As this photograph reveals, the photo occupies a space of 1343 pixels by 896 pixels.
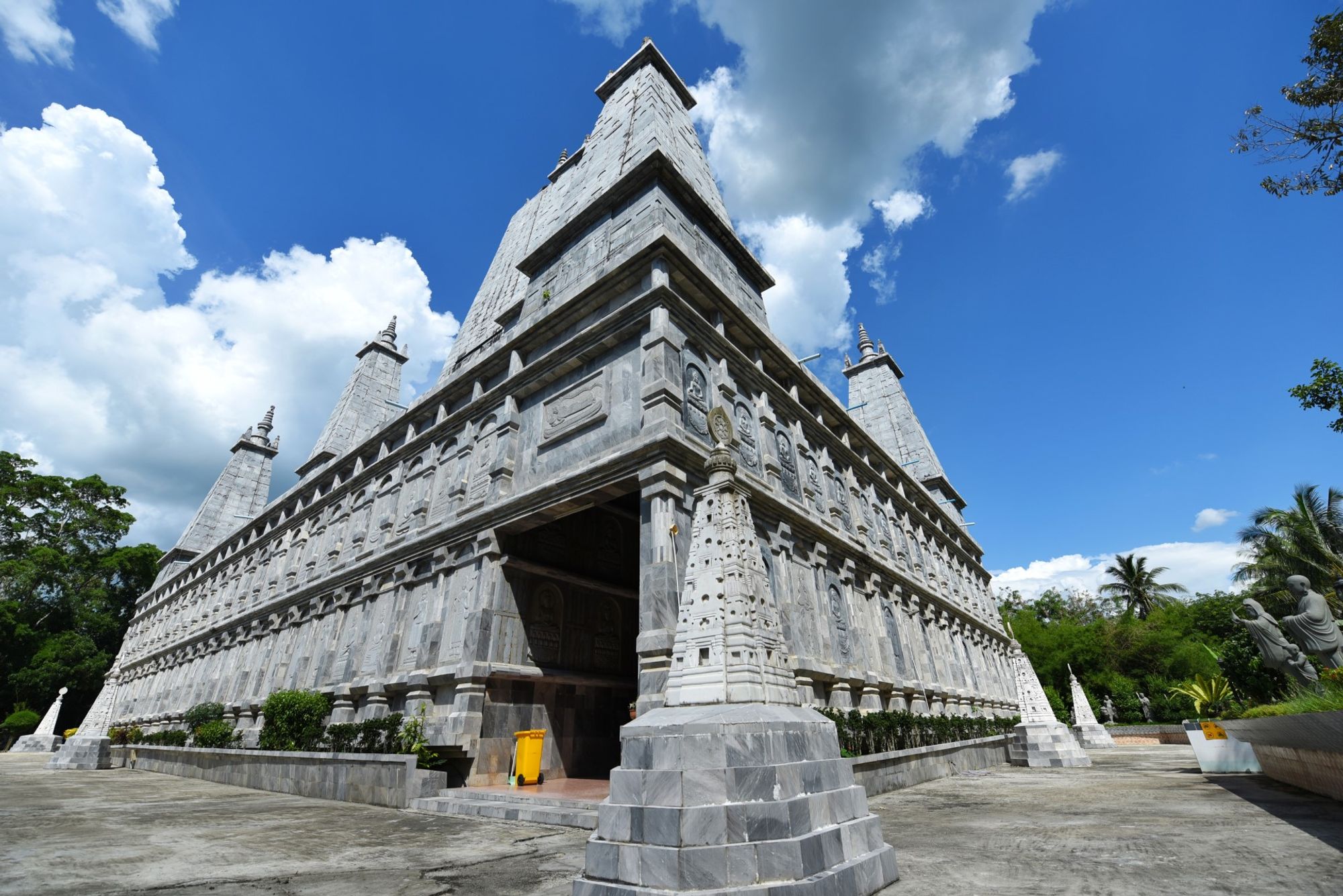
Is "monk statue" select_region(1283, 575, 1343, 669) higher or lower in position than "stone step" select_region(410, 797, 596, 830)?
higher

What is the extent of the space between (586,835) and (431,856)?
6.65ft

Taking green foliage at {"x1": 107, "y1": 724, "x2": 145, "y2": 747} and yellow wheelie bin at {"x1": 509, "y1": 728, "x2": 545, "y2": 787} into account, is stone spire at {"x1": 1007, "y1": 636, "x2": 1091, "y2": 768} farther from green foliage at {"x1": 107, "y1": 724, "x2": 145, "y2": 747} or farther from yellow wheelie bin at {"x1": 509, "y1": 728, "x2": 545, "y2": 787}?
green foliage at {"x1": 107, "y1": 724, "x2": 145, "y2": 747}

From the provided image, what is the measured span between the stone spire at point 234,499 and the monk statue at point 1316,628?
5010cm

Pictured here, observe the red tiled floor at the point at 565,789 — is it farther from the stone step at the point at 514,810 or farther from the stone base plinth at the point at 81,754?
the stone base plinth at the point at 81,754

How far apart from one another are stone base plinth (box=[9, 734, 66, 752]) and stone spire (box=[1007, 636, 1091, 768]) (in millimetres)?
48885

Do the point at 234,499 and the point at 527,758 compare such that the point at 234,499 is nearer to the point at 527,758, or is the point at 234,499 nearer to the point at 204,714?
the point at 204,714

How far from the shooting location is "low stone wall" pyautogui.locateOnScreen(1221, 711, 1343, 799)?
20.3 feet

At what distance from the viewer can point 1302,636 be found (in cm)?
974

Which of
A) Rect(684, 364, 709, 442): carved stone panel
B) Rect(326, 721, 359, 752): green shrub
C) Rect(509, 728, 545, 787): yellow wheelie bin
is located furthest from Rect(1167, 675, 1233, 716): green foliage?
Rect(326, 721, 359, 752): green shrub

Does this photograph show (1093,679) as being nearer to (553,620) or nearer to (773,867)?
(553,620)

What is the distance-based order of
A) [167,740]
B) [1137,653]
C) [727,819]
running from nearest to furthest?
[727,819] < [167,740] < [1137,653]

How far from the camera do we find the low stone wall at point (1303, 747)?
619cm

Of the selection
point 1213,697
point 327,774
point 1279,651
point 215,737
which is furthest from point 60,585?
point 1213,697

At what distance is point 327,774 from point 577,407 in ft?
29.4
